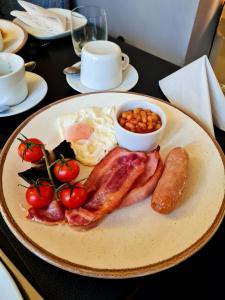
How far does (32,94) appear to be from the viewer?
89 centimetres

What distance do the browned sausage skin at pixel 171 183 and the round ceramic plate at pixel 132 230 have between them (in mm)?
30

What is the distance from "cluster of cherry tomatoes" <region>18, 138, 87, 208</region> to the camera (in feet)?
1.93

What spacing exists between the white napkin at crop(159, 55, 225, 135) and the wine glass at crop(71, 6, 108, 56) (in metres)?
0.40

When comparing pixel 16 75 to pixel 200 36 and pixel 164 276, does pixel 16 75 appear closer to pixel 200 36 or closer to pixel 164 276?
pixel 164 276

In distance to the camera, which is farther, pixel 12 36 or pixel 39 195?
pixel 12 36

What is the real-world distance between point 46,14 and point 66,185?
85 centimetres

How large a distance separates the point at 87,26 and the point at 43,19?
7.0 inches

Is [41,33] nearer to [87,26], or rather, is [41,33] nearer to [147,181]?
[87,26]

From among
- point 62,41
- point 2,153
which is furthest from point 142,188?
point 62,41

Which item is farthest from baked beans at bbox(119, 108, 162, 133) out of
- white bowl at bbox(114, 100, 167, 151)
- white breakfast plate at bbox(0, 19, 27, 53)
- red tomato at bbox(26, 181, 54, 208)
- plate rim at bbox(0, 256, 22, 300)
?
white breakfast plate at bbox(0, 19, 27, 53)

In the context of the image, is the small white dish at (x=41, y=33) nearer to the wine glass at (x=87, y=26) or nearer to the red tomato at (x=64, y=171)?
the wine glass at (x=87, y=26)

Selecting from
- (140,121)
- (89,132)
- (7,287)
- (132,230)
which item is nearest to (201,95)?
(140,121)

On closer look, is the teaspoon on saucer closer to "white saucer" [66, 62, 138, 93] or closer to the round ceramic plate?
"white saucer" [66, 62, 138, 93]

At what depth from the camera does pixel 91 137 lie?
0.76 meters
